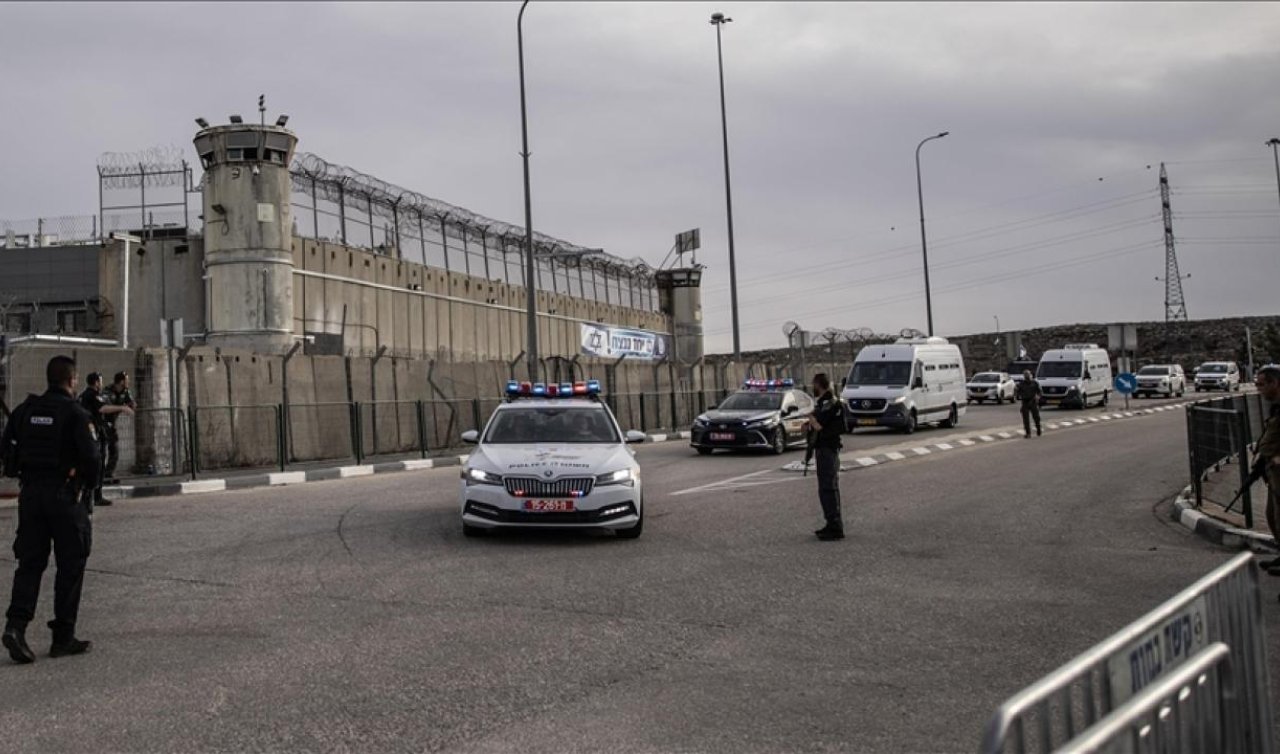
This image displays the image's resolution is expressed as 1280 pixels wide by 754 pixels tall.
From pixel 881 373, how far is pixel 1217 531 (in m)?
19.5

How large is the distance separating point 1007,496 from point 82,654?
11.2 metres

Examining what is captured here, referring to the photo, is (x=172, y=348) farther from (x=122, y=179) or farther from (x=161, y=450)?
(x=122, y=179)

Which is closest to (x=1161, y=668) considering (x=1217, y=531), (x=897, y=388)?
(x=1217, y=531)

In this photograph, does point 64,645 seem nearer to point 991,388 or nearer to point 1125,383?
→ point 1125,383

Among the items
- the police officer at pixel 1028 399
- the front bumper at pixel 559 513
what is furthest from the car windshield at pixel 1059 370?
the front bumper at pixel 559 513

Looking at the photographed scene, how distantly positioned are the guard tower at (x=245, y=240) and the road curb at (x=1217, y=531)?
2345 cm

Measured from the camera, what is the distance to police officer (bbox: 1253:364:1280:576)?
308 inches

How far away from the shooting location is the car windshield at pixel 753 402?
22.8 m

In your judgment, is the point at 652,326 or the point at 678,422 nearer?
the point at 678,422

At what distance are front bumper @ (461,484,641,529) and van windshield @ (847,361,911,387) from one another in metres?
20.1

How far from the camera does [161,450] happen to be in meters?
18.2

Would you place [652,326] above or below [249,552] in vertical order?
above

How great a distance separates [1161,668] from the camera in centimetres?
273

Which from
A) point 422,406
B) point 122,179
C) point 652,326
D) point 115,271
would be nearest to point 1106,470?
point 422,406
